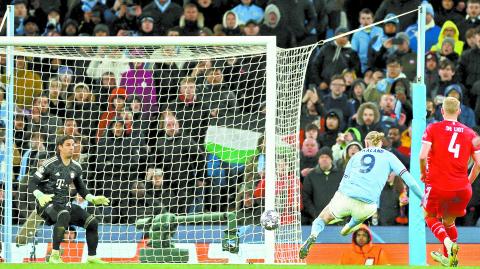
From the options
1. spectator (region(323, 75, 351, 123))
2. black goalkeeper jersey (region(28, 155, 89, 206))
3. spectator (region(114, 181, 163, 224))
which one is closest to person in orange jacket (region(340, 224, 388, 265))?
spectator (region(114, 181, 163, 224))

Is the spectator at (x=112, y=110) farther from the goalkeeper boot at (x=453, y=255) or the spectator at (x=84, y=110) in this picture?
the goalkeeper boot at (x=453, y=255)

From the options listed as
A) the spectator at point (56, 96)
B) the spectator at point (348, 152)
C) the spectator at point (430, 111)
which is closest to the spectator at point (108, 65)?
the spectator at point (56, 96)

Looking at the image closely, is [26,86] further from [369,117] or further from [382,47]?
[382,47]

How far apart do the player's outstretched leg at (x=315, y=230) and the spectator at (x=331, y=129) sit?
3081mm

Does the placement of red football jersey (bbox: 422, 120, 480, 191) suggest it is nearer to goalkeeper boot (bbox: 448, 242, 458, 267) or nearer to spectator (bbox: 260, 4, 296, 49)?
goalkeeper boot (bbox: 448, 242, 458, 267)

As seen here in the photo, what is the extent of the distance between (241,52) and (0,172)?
344 cm

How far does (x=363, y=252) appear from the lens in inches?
623

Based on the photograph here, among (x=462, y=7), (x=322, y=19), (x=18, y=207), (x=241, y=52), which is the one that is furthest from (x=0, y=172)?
(x=462, y=7)

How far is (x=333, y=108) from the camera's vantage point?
17.9 meters

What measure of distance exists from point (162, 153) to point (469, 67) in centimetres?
475

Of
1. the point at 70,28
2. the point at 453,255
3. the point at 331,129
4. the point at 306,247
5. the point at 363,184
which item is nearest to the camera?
the point at 453,255

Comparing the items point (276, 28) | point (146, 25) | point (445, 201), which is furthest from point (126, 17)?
point (445, 201)

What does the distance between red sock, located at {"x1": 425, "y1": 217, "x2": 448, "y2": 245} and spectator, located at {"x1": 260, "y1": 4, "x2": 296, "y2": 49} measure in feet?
20.6

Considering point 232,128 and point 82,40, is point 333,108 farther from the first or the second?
point 82,40
